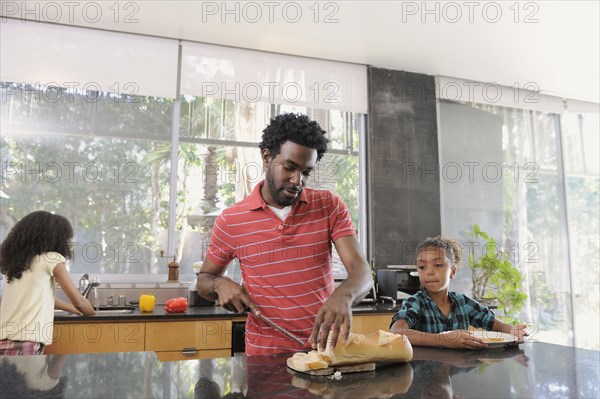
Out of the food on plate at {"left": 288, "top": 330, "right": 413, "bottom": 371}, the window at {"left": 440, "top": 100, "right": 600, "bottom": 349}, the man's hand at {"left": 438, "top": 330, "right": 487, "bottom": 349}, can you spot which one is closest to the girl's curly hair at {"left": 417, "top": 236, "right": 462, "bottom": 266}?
the man's hand at {"left": 438, "top": 330, "right": 487, "bottom": 349}

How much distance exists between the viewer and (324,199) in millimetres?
1714

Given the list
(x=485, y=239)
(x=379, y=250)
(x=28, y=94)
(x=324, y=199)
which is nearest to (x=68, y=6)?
(x=28, y=94)

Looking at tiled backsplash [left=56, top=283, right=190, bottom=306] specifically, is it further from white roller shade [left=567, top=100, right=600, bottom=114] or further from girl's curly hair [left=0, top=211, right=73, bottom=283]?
white roller shade [left=567, top=100, right=600, bottom=114]

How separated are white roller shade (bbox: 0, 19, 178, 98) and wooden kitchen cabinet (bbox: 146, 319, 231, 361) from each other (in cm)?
169

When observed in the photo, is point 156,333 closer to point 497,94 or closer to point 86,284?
point 86,284

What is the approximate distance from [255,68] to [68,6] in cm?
133

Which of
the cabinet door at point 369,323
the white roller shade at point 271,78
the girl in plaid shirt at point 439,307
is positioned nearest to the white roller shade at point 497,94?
the white roller shade at point 271,78

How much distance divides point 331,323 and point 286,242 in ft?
1.51

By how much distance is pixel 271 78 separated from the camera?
390 cm

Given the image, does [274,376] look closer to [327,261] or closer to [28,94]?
[327,261]

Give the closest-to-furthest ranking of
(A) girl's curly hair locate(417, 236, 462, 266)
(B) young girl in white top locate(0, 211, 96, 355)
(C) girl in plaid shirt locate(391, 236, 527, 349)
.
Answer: (C) girl in plaid shirt locate(391, 236, 527, 349) → (A) girl's curly hair locate(417, 236, 462, 266) → (B) young girl in white top locate(0, 211, 96, 355)

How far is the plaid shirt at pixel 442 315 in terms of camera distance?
1832 millimetres

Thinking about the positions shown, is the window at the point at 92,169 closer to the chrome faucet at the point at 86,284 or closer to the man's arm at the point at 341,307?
the chrome faucet at the point at 86,284

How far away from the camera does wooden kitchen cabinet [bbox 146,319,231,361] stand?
2.78 metres
